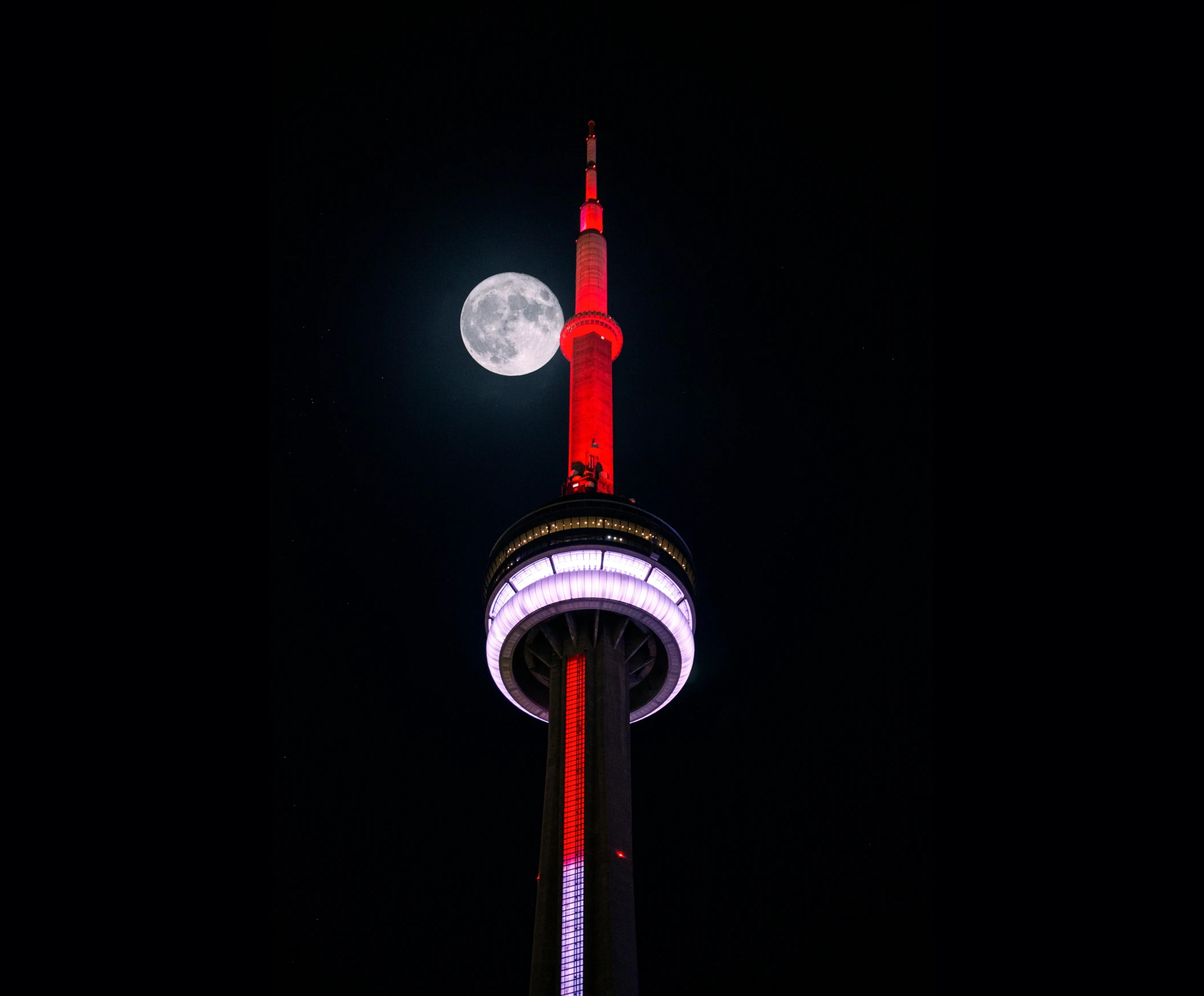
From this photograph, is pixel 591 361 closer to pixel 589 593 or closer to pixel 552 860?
→ pixel 589 593

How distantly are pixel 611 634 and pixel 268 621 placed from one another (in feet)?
187

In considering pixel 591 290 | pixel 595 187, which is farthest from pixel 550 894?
pixel 595 187

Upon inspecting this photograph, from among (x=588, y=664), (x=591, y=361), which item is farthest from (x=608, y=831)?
(x=591, y=361)

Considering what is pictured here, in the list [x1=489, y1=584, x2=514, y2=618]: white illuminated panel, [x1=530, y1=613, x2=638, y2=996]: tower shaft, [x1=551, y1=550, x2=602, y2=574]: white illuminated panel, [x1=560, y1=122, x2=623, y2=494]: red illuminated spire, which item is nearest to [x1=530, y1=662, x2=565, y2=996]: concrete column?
[x1=530, y1=613, x2=638, y2=996]: tower shaft

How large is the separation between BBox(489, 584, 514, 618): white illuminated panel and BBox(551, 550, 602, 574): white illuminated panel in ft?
13.3

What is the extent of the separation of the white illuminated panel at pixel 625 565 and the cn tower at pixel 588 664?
8cm

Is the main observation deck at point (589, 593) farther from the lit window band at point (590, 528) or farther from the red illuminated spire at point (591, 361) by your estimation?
the red illuminated spire at point (591, 361)

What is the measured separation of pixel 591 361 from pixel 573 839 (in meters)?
36.5

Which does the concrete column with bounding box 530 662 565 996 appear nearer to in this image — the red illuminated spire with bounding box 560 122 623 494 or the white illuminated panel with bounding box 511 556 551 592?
the white illuminated panel with bounding box 511 556 551 592

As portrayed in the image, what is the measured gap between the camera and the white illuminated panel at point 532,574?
210 feet

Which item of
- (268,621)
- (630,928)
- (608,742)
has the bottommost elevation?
(268,621)

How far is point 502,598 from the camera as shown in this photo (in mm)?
65938

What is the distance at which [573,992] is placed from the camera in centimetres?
5009

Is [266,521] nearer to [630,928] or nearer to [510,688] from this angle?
[630,928]
